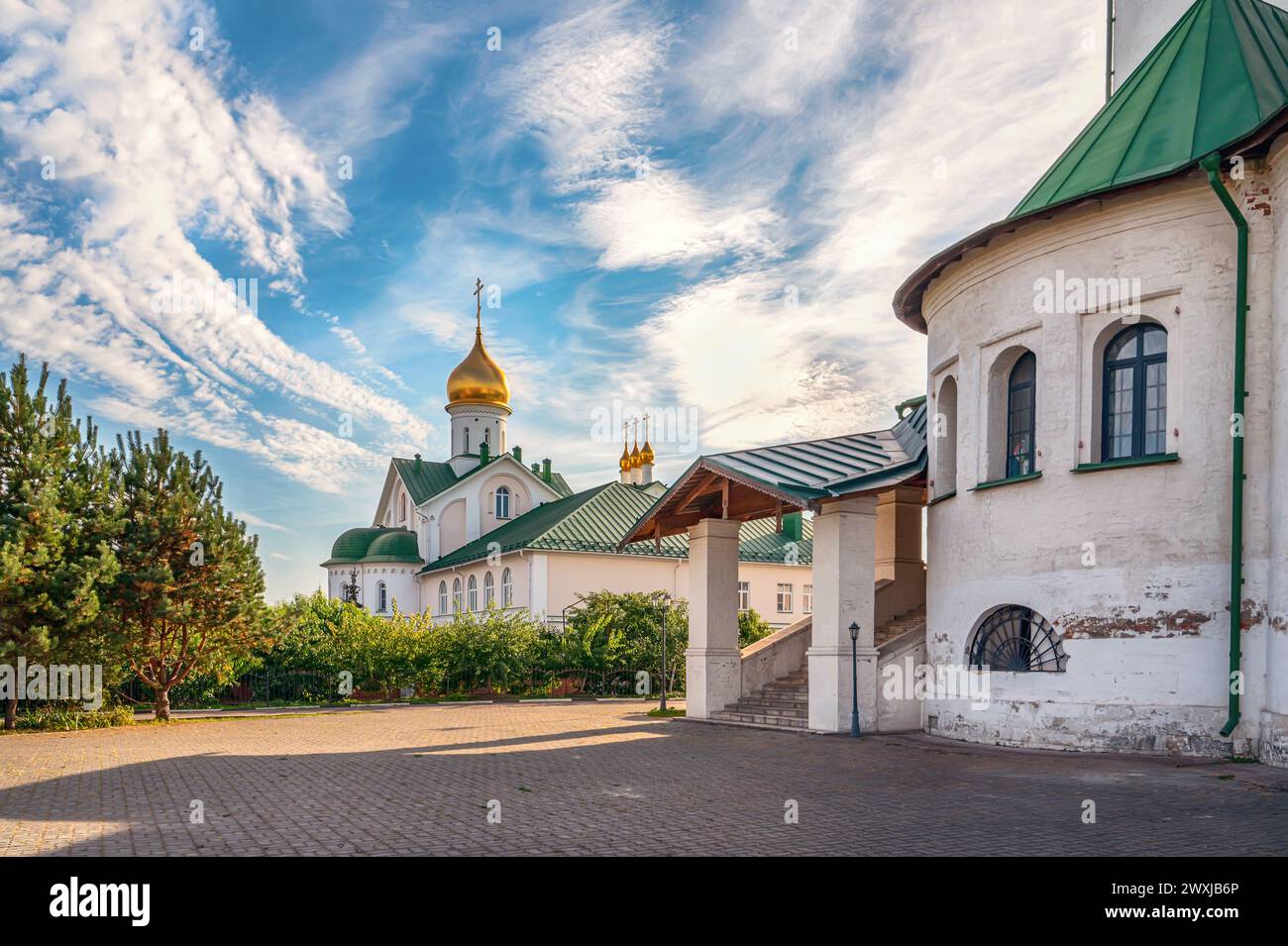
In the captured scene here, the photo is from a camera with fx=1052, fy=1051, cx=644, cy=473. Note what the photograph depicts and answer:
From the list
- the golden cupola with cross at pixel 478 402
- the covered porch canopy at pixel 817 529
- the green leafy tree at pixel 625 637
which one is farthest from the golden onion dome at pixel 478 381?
the covered porch canopy at pixel 817 529

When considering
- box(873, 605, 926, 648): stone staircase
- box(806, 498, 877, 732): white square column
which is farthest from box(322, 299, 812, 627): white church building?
box(806, 498, 877, 732): white square column

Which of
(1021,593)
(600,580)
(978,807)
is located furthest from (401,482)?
(978,807)

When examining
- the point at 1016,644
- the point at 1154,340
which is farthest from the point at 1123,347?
the point at 1016,644

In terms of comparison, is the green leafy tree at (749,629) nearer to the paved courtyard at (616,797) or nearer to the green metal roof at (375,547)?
the paved courtyard at (616,797)

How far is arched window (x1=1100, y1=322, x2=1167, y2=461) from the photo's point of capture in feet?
48.2

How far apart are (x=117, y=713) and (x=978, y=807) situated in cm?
1687

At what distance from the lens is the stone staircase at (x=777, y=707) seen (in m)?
19.0

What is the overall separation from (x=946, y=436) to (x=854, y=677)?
467 centimetres

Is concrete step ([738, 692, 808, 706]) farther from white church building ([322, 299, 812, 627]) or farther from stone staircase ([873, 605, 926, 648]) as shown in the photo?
white church building ([322, 299, 812, 627])

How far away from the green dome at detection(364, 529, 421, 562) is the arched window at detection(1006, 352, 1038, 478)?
36.0 m

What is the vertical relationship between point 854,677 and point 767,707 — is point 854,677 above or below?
above

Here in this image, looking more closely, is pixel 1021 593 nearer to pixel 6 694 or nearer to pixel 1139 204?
pixel 1139 204

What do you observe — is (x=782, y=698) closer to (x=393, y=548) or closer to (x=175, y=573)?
(x=175, y=573)

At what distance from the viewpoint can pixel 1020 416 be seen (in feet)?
54.8
